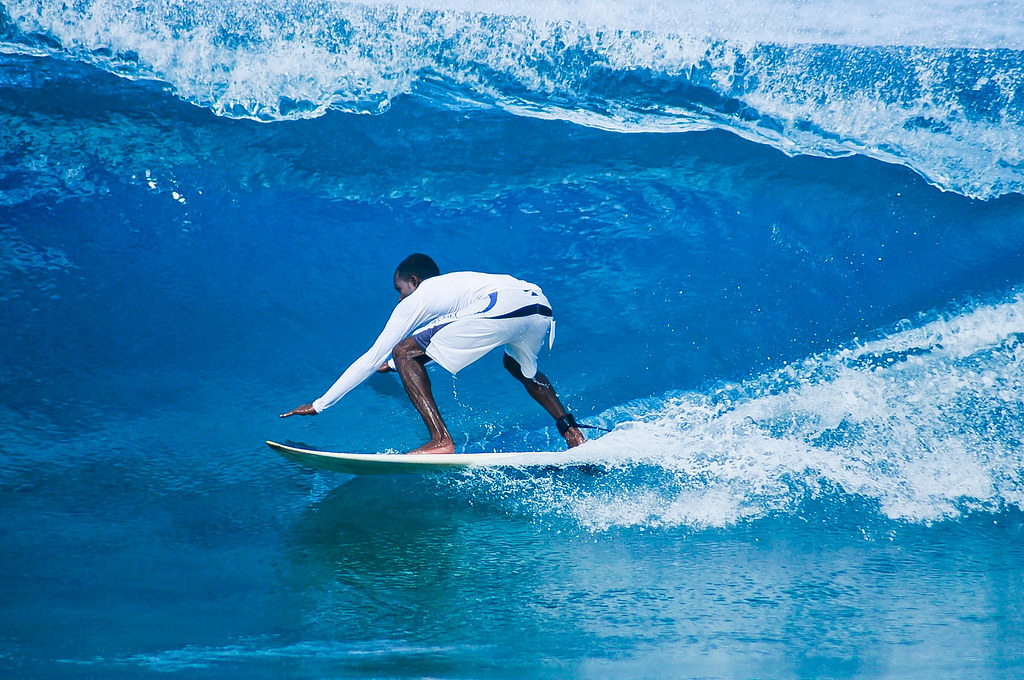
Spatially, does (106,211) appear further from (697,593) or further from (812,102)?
(812,102)

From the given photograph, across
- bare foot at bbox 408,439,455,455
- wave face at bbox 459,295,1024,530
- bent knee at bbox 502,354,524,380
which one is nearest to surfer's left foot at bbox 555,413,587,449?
wave face at bbox 459,295,1024,530

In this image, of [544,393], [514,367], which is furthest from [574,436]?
[514,367]

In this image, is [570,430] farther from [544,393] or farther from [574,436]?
[544,393]

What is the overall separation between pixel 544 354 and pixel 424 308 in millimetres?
1963

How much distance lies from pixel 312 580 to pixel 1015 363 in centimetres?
497

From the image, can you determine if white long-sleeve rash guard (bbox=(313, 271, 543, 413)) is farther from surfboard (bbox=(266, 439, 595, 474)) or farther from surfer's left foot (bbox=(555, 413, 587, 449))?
surfer's left foot (bbox=(555, 413, 587, 449))

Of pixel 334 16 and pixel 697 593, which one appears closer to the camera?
pixel 697 593

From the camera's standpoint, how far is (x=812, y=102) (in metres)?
6.95

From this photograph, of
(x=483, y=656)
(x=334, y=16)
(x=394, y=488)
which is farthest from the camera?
(x=334, y=16)

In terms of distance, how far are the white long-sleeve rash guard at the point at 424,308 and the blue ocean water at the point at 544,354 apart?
66 centimetres

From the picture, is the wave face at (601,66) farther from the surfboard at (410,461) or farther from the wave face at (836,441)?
the surfboard at (410,461)

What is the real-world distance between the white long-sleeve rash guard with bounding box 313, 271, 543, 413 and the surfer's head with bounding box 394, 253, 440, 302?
91 mm

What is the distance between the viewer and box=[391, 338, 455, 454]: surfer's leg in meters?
3.77

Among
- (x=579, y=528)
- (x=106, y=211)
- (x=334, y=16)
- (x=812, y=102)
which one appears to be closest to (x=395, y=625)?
(x=579, y=528)
